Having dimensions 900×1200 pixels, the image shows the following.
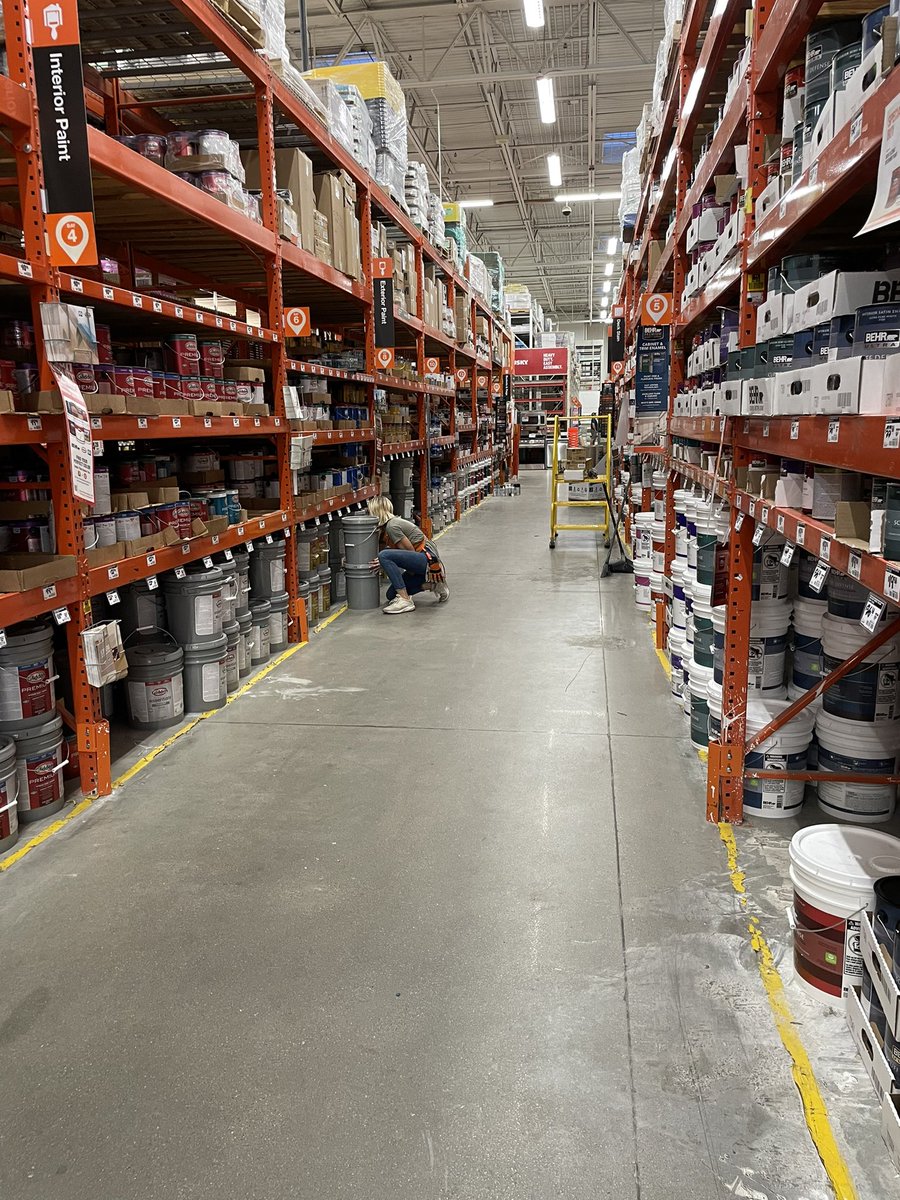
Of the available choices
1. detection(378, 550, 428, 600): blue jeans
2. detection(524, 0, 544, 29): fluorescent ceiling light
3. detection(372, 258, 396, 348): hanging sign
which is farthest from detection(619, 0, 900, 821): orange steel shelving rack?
detection(524, 0, 544, 29): fluorescent ceiling light

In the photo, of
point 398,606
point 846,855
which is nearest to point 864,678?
point 846,855

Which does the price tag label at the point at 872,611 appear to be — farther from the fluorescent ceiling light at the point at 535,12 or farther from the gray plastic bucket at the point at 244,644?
the fluorescent ceiling light at the point at 535,12

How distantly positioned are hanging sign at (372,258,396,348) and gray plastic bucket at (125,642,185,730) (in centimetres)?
441

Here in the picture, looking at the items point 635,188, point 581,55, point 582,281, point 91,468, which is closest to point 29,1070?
point 91,468

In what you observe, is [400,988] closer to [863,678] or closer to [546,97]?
[863,678]

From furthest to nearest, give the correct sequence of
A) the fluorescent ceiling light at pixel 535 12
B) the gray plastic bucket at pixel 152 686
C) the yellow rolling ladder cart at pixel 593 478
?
the yellow rolling ladder cart at pixel 593 478 → the fluorescent ceiling light at pixel 535 12 → the gray plastic bucket at pixel 152 686

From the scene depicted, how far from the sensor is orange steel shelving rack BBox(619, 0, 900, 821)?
1688 mm

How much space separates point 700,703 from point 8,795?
3045 mm

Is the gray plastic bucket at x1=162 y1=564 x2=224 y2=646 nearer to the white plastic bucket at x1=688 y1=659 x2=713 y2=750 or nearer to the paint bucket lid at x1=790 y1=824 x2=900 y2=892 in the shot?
the white plastic bucket at x1=688 y1=659 x2=713 y2=750

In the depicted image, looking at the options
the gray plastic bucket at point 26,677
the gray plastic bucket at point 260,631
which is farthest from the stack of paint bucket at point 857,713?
the gray plastic bucket at point 260,631

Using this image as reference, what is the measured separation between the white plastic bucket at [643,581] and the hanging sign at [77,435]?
5.06m

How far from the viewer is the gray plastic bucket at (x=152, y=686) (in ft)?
14.5

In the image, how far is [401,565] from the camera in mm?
7418

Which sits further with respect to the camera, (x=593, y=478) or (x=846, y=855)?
(x=593, y=478)
